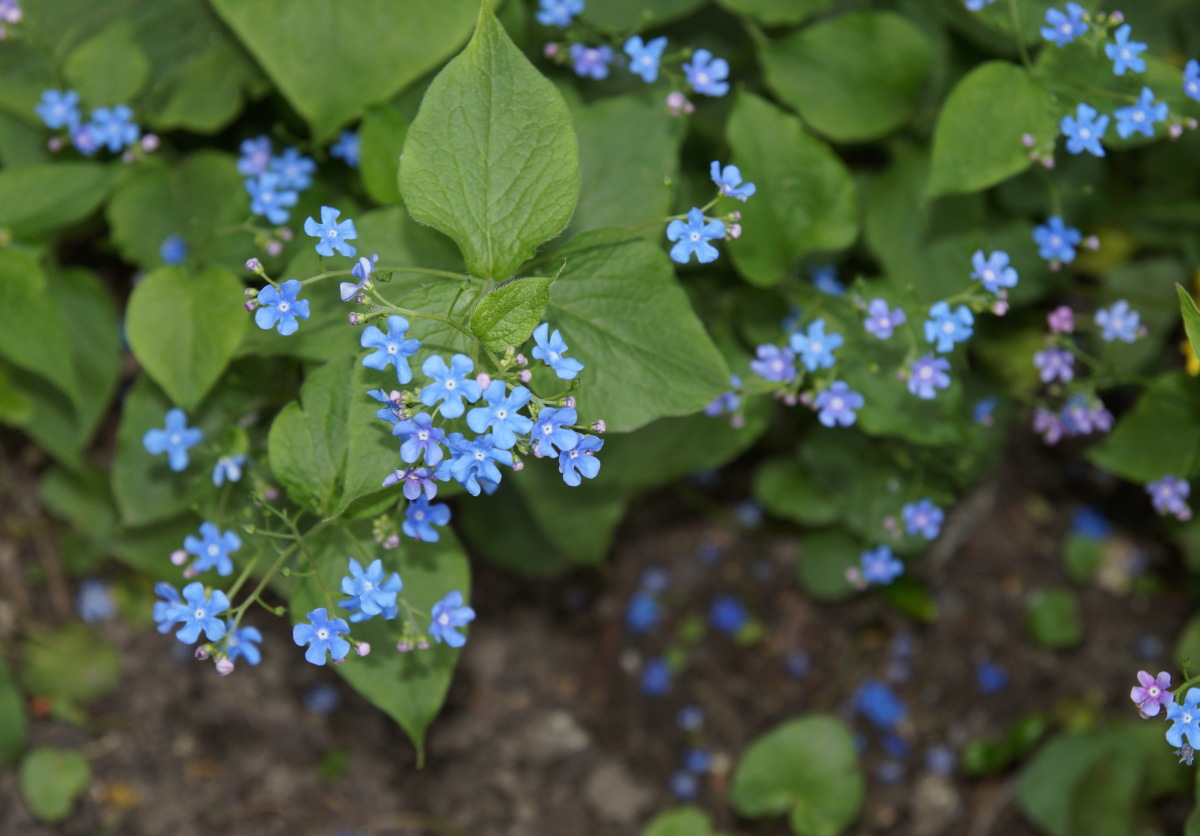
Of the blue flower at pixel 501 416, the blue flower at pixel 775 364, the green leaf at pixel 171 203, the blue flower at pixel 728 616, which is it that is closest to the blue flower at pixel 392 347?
the blue flower at pixel 501 416

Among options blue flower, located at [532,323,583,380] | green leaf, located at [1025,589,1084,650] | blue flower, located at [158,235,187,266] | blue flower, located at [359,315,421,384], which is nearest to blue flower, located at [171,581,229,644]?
blue flower, located at [359,315,421,384]

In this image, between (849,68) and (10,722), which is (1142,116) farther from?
(10,722)

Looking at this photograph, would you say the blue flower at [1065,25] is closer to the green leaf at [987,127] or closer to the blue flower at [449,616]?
the green leaf at [987,127]

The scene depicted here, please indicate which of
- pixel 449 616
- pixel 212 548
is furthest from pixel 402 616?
pixel 212 548

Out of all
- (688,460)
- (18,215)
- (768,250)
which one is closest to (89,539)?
(18,215)

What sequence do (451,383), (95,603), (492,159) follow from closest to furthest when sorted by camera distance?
A: 1. (451,383)
2. (492,159)
3. (95,603)
